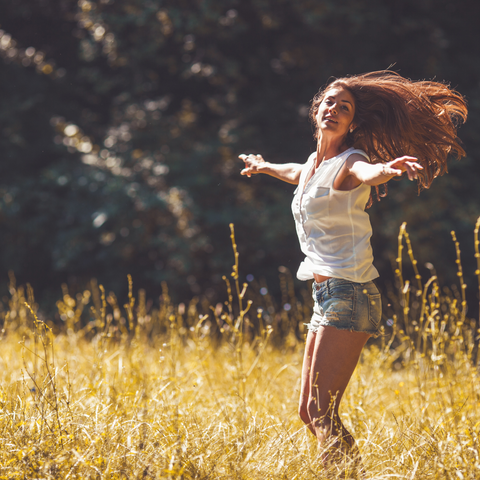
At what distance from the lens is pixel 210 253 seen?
694 centimetres

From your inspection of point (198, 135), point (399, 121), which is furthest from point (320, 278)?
point (198, 135)

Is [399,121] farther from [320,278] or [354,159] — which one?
[320,278]

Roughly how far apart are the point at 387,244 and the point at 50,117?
5485mm

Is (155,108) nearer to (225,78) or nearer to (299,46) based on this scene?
(225,78)

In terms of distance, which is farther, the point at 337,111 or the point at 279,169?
the point at 279,169

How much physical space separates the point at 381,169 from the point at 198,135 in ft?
17.7

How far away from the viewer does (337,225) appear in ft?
7.61

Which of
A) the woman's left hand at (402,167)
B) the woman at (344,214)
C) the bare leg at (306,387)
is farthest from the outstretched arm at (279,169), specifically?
the bare leg at (306,387)

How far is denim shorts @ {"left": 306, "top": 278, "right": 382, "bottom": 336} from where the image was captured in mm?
2262

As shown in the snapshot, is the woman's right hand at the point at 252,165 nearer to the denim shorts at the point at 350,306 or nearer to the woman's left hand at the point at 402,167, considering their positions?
the denim shorts at the point at 350,306

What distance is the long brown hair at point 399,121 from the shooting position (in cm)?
252

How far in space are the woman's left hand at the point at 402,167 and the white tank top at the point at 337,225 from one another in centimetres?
30

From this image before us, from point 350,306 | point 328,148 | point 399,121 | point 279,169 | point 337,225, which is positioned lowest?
Result: point 350,306

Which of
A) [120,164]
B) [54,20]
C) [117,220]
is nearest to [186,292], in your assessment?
[117,220]
